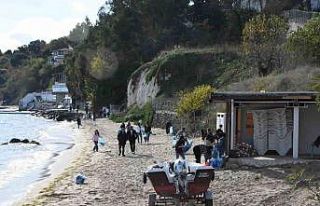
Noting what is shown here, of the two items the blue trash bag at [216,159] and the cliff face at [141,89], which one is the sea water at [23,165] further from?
the cliff face at [141,89]

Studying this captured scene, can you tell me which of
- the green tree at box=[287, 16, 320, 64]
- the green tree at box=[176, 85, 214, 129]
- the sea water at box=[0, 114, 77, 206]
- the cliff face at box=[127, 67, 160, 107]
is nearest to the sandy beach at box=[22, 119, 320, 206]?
the sea water at box=[0, 114, 77, 206]

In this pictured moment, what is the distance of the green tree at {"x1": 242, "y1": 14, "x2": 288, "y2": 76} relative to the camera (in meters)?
48.0

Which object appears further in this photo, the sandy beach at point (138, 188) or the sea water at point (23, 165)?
the sea water at point (23, 165)

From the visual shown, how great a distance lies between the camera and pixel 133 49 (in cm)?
7962

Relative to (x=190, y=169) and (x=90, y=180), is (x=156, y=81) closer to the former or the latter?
(x=90, y=180)

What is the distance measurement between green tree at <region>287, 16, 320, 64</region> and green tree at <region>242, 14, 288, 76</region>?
8871 millimetres

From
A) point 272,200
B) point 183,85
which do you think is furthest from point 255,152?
point 183,85

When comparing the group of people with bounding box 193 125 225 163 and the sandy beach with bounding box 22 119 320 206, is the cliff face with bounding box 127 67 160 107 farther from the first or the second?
the group of people with bounding box 193 125 225 163

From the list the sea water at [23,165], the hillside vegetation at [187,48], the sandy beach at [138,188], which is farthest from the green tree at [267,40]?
the sandy beach at [138,188]

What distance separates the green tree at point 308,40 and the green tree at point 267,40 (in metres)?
8.87

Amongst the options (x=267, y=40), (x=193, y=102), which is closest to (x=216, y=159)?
(x=193, y=102)

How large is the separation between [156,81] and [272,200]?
49.8 metres

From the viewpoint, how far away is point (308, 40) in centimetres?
3462

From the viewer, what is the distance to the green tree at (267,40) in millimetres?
48031
